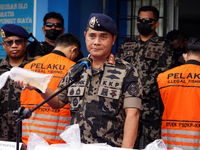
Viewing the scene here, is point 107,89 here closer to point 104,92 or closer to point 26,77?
point 104,92

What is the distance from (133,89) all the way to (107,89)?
0.20 meters

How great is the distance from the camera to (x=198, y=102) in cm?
285

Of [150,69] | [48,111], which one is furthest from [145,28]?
[48,111]

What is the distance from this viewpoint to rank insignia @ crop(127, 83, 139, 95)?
2206mm

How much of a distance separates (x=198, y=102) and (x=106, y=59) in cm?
108

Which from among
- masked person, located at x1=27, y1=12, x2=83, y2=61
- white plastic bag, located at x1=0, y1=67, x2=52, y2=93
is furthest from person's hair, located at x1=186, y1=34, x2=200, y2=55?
white plastic bag, located at x1=0, y1=67, x2=52, y2=93

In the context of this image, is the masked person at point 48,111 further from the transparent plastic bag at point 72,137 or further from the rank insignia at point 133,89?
the transparent plastic bag at point 72,137

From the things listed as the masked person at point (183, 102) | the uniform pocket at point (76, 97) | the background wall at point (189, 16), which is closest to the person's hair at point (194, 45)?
the masked person at point (183, 102)

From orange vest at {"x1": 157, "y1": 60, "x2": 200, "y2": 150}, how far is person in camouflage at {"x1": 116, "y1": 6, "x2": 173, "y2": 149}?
684mm

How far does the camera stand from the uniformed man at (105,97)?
219cm

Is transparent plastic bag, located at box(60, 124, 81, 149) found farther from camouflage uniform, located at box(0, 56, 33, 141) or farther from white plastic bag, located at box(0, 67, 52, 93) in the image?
camouflage uniform, located at box(0, 56, 33, 141)

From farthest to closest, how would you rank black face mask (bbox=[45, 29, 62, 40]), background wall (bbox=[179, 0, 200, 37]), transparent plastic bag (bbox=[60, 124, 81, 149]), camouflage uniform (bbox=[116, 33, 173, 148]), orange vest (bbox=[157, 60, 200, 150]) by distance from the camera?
background wall (bbox=[179, 0, 200, 37])
black face mask (bbox=[45, 29, 62, 40])
camouflage uniform (bbox=[116, 33, 173, 148])
orange vest (bbox=[157, 60, 200, 150])
transparent plastic bag (bbox=[60, 124, 81, 149])

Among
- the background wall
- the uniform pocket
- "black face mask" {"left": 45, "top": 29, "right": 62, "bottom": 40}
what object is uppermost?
the background wall

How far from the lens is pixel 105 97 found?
7.38ft
